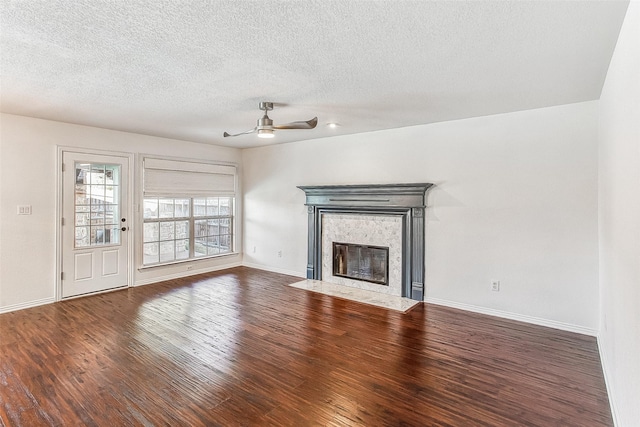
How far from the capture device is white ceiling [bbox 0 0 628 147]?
1.86 m

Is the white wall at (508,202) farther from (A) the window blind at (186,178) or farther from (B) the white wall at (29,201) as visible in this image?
(B) the white wall at (29,201)

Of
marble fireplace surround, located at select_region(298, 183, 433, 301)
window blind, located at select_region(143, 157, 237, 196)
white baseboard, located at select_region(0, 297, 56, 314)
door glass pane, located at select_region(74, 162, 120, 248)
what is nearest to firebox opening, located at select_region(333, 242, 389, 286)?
marble fireplace surround, located at select_region(298, 183, 433, 301)

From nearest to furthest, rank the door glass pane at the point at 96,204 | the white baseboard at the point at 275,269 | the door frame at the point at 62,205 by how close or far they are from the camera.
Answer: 1. the door frame at the point at 62,205
2. the door glass pane at the point at 96,204
3. the white baseboard at the point at 275,269

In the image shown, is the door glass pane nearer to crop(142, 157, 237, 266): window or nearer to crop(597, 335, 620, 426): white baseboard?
crop(142, 157, 237, 266): window

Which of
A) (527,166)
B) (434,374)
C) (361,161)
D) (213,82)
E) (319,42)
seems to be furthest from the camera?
(361,161)

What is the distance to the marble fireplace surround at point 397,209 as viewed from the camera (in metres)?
4.66

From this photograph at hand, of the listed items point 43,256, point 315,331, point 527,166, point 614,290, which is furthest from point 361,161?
point 43,256

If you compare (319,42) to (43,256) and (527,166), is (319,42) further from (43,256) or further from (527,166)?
(43,256)

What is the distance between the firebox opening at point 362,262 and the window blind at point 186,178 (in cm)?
271

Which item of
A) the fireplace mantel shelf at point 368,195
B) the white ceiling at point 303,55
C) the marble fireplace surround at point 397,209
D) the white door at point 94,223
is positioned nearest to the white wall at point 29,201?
the white door at point 94,223

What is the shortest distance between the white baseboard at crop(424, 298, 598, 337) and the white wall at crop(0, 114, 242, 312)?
5329 millimetres

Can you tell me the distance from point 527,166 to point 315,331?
309 centimetres

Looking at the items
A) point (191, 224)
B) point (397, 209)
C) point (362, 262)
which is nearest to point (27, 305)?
point (191, 224)

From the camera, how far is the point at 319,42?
2.21m
